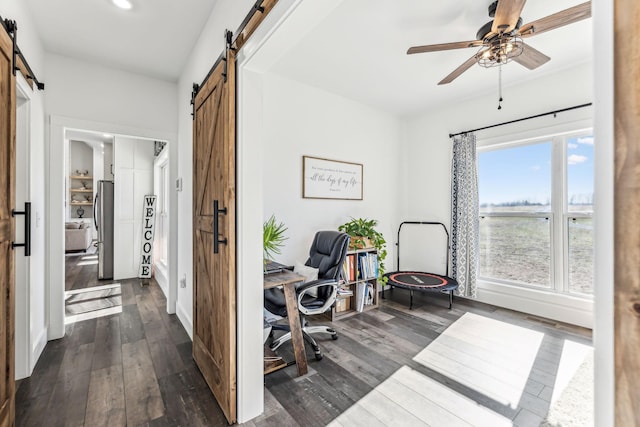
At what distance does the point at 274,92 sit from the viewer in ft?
10.5

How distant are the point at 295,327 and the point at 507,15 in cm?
254

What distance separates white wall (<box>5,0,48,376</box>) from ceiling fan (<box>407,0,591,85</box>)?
291 centimetres

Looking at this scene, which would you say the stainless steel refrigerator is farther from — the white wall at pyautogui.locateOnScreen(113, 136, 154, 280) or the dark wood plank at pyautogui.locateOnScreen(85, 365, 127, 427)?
the dark wood plank at pyautogui.locateOnScreen(85, 365, 127, 427)

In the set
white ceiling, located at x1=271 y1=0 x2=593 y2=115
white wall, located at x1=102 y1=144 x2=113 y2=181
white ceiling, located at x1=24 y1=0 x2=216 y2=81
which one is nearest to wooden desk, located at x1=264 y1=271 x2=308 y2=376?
white ceiling, located at x1=271 y1=0 x2=593 y2=115

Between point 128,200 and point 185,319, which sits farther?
point 128,200

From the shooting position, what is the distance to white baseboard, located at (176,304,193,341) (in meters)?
2.77

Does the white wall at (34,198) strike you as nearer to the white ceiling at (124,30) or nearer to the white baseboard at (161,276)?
the white ceiling at (124,30)

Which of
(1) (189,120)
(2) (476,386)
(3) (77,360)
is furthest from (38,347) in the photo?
(2) (476,386)

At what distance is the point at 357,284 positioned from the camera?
11.3 feet

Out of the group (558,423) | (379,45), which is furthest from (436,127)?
(558,423)

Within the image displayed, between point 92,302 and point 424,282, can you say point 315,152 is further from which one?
point 92,302

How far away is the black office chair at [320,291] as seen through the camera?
229 cm

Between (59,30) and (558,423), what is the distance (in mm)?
4645

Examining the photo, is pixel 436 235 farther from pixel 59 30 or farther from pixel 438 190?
pixel 59 30
